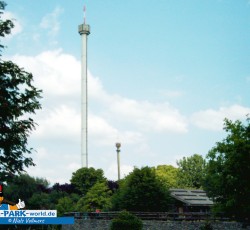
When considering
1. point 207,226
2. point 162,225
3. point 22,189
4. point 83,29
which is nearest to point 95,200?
point 22,189

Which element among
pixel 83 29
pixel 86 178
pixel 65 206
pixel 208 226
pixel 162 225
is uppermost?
pixel 83 29

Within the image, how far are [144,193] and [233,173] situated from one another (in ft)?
50.6

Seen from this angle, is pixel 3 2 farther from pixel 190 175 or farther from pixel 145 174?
pixel 190 175

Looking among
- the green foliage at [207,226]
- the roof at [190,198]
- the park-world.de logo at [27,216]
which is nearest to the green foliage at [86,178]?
the roof at [190,198]

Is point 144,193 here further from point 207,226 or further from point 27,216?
point 27,216

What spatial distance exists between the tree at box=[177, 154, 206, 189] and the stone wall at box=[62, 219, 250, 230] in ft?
141

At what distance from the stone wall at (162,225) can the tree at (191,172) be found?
141 ft

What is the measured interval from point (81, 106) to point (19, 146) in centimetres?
6235

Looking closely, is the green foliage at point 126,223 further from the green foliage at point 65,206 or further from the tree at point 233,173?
the green foliage at point 65,206

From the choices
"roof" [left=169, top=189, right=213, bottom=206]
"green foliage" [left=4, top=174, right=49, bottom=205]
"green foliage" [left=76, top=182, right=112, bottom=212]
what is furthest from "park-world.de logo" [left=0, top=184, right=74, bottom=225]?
"green foliage" [left=4, top=174, right=49, bottom=205]

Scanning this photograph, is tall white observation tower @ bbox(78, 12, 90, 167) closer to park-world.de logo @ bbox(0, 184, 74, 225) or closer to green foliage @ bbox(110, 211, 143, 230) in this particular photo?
green foliage @ bbox(110, 211, 143, 230)

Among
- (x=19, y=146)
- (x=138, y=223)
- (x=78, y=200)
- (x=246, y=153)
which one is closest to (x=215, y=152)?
(x=246, y=153)

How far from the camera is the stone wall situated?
113 ft

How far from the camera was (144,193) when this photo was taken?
143 ft
